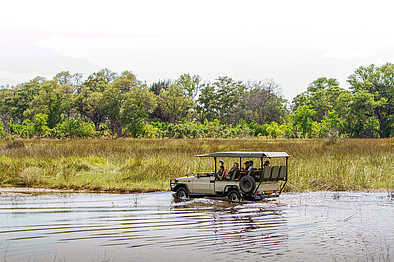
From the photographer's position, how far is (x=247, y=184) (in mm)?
15391

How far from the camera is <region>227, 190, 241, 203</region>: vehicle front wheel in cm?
1568

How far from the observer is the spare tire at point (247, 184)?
1528 centimetres

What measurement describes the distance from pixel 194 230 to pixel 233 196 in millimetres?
4595

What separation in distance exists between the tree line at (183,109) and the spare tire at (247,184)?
153ft

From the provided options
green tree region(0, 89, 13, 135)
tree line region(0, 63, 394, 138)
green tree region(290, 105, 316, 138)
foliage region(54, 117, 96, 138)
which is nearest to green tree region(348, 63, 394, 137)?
tree line region(0, 63, 394, 138)

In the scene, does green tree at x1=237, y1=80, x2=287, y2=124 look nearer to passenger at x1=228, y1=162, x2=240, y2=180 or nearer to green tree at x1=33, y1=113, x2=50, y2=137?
green tree at x1=33, y1=113, x2=50, y2=137

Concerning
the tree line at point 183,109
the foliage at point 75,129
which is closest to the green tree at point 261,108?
the tree line at point 183,109

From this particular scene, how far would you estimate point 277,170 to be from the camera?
53.2 ft

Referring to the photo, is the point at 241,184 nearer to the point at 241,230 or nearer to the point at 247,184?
the point at 247,184

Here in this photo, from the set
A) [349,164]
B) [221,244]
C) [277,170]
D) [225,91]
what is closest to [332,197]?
[277,170]

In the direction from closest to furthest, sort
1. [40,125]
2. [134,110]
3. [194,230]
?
[194,230]
[40,125]
[134,110]

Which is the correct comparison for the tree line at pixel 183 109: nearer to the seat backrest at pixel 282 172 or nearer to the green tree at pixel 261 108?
the green tree at pixel 261 108

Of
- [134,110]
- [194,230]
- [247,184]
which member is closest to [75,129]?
[134,110]

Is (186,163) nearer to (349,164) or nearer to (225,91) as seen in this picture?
(349,164)
